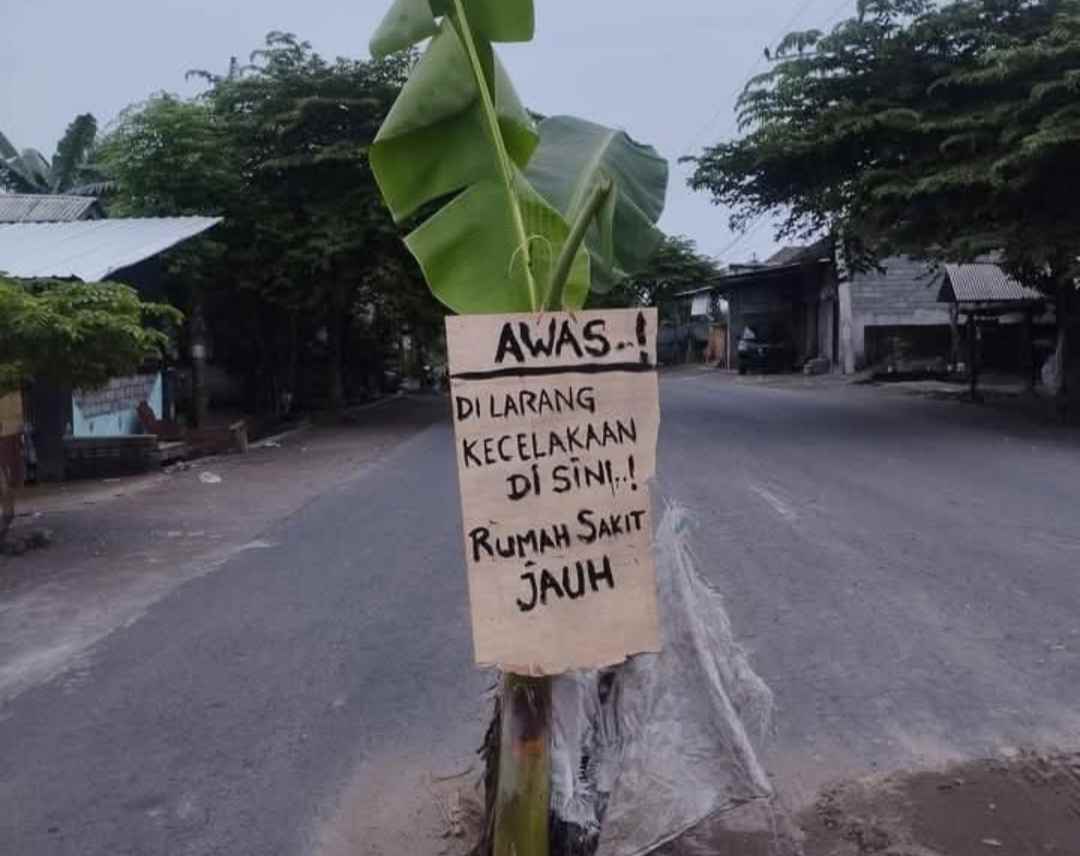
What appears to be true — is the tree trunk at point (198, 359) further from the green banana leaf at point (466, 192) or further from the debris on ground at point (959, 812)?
the green banana leaf at point (466, 192)

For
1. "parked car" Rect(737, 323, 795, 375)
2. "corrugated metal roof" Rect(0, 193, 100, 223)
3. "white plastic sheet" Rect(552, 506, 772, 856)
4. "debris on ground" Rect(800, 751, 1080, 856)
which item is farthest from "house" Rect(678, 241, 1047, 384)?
"white plastic sheet" Rect(552, 506, 772, 856)

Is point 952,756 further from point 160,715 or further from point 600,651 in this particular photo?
point 160,715

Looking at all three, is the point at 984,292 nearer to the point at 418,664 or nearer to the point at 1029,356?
the point at 1029,356

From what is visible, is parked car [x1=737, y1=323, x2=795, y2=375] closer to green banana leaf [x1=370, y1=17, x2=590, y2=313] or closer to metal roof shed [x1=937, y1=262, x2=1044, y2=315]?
metal roof shed [x1=937, y1=262, x2=1044, y2=315]

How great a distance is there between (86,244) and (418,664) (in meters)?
12.8

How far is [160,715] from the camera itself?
5.89 m

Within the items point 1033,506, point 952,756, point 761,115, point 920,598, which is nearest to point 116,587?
point 920,598

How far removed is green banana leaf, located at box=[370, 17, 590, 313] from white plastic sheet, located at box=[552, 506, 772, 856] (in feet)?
2.84

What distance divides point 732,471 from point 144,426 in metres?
10.5

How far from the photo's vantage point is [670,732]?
3545 mm

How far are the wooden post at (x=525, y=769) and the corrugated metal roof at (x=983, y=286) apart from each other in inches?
1071

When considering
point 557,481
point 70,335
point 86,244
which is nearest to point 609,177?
point 557,481

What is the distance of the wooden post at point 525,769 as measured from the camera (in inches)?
123

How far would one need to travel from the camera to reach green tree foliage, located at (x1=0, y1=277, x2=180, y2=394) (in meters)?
10.3
